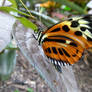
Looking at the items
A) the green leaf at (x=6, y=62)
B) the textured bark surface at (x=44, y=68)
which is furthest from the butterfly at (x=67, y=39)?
the green leaf at (x=6, y=62)

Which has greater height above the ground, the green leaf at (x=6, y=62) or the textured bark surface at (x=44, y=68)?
the green leaf at (x=6, y=62)

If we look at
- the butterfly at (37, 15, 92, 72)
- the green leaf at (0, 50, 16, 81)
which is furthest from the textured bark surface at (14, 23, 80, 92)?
the green leaf at (0, 50, 16, 81)

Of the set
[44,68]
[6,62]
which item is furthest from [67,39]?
[6,62]

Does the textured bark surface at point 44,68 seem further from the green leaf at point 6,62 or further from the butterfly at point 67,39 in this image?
the green leaf at point 6,62

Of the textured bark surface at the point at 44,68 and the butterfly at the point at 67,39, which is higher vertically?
the butterfly at the point at 67,39

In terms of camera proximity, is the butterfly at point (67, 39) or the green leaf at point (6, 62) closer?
the butterfly at point (67, 39)

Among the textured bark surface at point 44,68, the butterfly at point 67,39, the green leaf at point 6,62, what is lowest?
the textured bark surface at point 44,68
